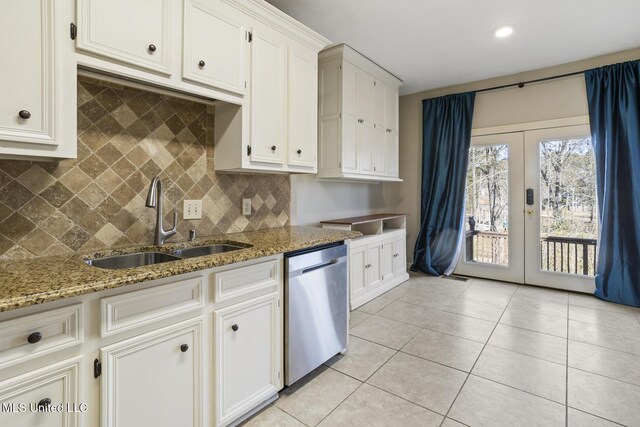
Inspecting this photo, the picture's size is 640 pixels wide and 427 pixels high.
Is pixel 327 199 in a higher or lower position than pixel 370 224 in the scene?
higher

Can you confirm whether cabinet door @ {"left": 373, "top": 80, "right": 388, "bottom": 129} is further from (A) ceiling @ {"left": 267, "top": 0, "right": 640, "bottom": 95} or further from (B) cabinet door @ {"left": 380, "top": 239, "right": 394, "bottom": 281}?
(B) cabinet door @ {"left": 380, "top": 239, "right": 394, "bottom": 281}

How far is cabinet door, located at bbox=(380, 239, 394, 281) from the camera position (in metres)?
3.79

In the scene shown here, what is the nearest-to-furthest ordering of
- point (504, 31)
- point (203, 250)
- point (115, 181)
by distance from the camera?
point (115, 181), point (203, 250), point (504, 31)

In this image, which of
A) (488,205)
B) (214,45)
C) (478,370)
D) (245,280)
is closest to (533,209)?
(488,205)

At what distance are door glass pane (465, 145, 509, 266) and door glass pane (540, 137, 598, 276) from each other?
40cm

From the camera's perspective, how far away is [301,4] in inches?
99.6

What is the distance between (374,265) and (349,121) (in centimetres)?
158

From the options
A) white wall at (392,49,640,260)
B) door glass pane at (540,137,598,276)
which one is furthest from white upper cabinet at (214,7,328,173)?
door glass pane at (540,137,598,276)

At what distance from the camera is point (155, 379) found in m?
1.28

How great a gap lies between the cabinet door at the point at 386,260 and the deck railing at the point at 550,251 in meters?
1.23

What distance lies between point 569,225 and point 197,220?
13.2 feet

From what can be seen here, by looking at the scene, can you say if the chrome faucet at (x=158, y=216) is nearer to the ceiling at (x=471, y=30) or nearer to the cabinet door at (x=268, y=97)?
the cabinet door at (x=268, y=97)

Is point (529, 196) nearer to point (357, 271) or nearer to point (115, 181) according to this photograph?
point (357, 271)

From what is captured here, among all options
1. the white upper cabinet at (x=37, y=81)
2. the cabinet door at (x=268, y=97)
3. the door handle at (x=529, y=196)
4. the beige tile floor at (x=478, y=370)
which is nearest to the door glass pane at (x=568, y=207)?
the door handle at (x=529, y=196)
